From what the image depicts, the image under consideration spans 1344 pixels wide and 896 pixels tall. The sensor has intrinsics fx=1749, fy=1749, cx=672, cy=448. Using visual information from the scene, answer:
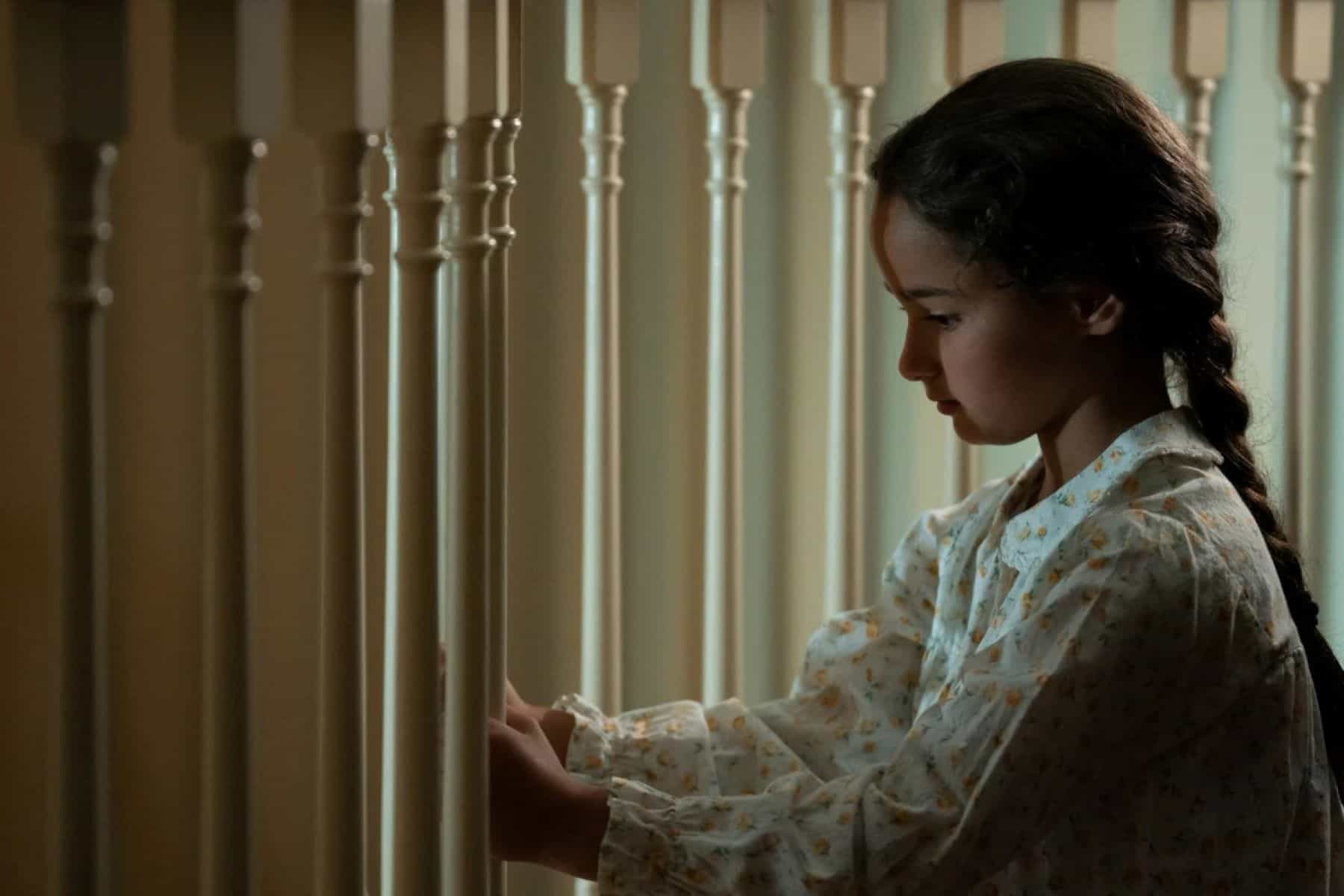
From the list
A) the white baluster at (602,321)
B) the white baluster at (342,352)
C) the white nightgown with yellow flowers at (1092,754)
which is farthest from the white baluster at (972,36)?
the white baluster at (342,352)

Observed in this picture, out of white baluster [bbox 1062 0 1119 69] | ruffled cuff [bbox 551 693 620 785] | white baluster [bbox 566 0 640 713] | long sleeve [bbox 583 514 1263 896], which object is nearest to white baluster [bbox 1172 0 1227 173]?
white baluster [bbox 1062 0 1119 69]

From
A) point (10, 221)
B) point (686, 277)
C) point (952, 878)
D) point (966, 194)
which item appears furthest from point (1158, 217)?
point (10, 221)

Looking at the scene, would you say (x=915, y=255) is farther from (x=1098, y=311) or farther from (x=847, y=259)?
(x=847, y=259)

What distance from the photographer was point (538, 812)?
1071 mm

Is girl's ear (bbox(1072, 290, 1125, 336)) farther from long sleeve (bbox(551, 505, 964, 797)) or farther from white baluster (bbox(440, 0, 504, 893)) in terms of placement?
white baluster (bbox(440, 0, 504, 893))

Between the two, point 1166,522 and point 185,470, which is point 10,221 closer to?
point 185,470

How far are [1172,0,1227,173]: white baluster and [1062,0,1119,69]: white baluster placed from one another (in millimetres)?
70

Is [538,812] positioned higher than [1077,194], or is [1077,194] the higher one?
[1077,194]

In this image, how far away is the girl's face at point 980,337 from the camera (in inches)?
44.7

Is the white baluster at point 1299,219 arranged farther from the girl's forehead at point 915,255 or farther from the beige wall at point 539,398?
the girl's forehead at point 915,255

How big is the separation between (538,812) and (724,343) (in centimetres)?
54

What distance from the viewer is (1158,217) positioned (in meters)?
1.14

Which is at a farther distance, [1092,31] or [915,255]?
[1092,31]

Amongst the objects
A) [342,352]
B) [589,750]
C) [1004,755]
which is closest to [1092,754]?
[1004,755]
